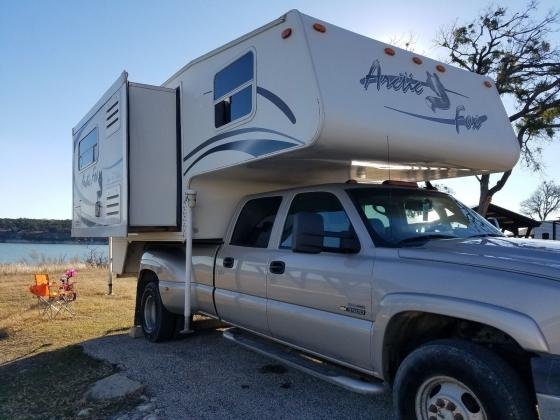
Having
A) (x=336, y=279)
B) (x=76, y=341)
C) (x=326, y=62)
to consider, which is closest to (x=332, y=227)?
(x=336, y=279)

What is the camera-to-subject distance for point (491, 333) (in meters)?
3.24

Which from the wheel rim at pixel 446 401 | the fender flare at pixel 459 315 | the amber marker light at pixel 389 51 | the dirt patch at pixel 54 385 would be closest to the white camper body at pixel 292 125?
the amber marker light at pixel 389 51

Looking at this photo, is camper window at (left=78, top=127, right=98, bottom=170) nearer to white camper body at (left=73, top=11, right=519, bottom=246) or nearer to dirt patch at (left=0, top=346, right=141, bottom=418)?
white camper body at (left=73, top=11, right=519, bottom=246)

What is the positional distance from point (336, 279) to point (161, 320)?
3482mm

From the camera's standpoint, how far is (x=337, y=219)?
14.5ft

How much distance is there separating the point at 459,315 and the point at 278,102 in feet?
7.80

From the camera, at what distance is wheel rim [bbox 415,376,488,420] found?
3008 mm

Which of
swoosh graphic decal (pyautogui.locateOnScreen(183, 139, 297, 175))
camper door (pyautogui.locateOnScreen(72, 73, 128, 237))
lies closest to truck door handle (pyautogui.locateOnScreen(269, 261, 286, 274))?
swoosh graphic decal (pyautogui.locateOnScreen(183, 139, 297, 175))

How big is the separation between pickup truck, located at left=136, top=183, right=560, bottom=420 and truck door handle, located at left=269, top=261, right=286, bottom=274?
0.8 inches

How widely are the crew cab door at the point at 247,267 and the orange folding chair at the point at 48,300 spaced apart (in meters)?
4.93

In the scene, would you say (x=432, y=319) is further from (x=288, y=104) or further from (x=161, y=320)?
(x=161, y=320)

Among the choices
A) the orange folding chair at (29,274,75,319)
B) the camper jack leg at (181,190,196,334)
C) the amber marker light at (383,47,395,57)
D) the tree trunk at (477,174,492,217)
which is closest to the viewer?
the amber marker light at (383,47,395,57)

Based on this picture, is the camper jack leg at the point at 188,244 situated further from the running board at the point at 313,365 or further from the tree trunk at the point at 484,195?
the tree trunk at the point at 484,195

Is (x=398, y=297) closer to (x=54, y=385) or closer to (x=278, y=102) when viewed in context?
(x=278, y=102)
